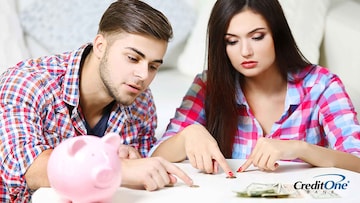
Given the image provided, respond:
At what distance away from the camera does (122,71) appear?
164cm

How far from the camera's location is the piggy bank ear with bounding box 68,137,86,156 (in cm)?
116

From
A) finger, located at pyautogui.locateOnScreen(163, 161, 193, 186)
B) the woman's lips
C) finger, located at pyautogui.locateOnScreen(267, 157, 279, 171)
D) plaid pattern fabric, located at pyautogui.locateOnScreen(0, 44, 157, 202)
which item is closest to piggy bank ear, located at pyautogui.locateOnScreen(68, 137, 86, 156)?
finger, located at pyautogui.locateOnScreen(163, 161, 193, 186)

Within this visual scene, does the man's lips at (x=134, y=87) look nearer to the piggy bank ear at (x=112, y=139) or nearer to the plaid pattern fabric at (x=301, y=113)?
the plaid pattern fabric at (x=301, y=113)

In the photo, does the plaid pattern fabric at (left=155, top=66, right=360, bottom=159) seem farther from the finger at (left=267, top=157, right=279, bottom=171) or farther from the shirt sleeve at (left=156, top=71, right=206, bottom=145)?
the finger at (left=267, top=157, right=279, bottom=171)

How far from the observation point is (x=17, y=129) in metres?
1.56

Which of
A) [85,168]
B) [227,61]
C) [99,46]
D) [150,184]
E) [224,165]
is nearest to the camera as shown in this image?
[85,168]

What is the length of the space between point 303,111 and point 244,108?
0.16 metres

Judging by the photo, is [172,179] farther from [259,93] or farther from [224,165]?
[259,93]

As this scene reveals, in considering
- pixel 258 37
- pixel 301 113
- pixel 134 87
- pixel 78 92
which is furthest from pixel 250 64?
pixel 78 92

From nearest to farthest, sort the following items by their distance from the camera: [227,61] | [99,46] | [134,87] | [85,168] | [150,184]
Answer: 1. [85,168]
2. [150,184]
3. [134,87]
4. [99,46]
5. [227,61]

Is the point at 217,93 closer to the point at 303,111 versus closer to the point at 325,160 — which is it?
the point at 303,111

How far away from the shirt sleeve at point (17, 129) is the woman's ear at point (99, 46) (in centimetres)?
18

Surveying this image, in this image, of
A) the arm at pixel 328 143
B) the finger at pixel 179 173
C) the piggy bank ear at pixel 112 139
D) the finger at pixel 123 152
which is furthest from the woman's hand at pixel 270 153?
the piggy bank ear at pixel 112 139

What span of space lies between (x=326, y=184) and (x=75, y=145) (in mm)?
523
